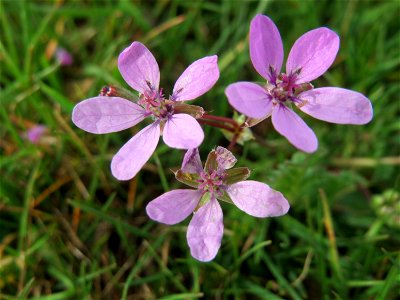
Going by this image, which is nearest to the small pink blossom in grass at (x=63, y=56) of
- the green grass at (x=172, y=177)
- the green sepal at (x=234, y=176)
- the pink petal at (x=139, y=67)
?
the green grass at (x=172, y=177)

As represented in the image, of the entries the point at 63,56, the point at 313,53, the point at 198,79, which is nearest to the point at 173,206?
the point at 198,79

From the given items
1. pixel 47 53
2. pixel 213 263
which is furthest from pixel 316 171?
pixel 47 53

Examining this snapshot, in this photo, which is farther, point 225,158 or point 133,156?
point 225,158

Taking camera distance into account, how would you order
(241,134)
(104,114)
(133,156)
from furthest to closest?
(241,134), (104,114), (133,156)

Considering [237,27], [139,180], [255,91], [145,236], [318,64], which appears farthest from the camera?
[237,27]

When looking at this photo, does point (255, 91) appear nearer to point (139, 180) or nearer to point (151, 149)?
point (151, 149)

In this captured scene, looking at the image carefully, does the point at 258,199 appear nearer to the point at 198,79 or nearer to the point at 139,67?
the point at 198,79
